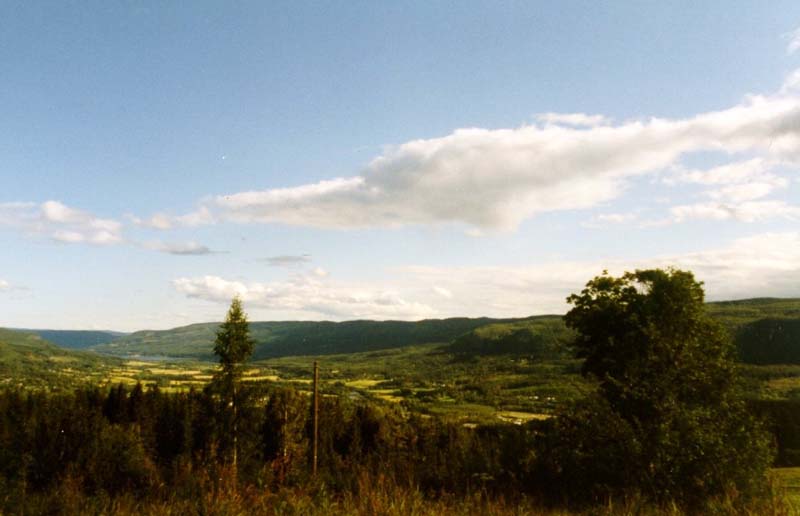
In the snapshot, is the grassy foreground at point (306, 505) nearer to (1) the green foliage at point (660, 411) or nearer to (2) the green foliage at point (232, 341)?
(1) the green foliage at point (660, 411)

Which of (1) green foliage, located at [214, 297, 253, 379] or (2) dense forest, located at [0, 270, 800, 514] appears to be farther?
(1) green foliage, located at [214, 297, 253, 379]

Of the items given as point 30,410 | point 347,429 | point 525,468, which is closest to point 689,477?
point 525,468

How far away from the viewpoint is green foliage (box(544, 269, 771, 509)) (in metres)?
13.1

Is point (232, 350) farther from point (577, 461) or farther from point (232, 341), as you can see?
point (577, 461)

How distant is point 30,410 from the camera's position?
87.2 meters

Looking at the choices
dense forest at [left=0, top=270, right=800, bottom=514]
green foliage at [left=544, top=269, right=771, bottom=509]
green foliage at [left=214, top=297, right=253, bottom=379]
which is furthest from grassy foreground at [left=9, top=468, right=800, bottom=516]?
green foliage at [left=214, top=297, right=253, bottom=379]

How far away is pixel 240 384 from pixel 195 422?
2741 centimetres

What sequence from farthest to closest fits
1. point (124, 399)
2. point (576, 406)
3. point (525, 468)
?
point (124, 399) < point (576, 406) < point (525, 468)

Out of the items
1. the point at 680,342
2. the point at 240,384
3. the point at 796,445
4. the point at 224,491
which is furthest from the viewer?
the point at 796,445

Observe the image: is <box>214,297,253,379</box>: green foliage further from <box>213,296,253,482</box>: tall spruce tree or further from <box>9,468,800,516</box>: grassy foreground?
<box>9,468,800,516</box>: grassy foreground

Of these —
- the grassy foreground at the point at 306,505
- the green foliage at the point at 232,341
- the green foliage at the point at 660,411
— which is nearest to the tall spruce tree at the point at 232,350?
the green foliage at the point at 232,341

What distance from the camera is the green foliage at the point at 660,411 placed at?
13.1 m

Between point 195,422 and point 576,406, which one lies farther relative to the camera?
point 195,422

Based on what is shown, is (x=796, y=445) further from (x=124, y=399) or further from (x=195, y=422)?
(x=124, y=399)
